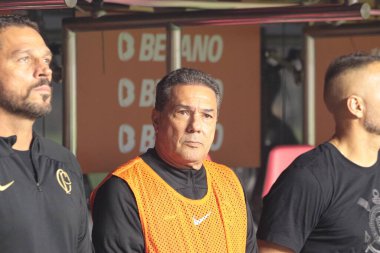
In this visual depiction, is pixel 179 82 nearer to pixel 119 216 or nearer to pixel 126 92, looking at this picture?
pixel 119 216

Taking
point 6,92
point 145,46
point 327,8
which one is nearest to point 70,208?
point 6,92

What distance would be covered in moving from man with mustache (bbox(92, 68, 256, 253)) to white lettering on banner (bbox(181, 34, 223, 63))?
2606 millimetres

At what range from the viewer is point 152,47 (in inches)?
219

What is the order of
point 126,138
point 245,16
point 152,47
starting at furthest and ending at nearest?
point 152,47 < point 126,138 < point 245,16

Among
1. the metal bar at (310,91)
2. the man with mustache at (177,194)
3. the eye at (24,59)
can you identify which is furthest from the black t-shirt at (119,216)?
the metal bar at (310,91)

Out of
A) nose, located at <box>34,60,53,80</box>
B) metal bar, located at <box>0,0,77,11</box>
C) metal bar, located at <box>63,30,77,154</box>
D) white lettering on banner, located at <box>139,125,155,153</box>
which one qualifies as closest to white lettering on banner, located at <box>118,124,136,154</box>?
white lettering on banner, located at <box>139,125,155,153</box>

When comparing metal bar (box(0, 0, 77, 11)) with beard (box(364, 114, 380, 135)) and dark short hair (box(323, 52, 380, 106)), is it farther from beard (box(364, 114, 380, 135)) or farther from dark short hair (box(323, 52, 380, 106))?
beard (box(364, 114, 380, 135))

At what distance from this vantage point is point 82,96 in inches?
206

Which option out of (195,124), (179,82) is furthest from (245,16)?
(195,124)

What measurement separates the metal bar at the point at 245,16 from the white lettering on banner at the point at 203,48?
1732mm

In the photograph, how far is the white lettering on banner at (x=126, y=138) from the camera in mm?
5398

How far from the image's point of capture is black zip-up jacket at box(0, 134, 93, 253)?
2473mm

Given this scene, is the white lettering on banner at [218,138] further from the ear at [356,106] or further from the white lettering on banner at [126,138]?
the ear at [356,106]

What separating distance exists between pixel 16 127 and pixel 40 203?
212 millimetres
